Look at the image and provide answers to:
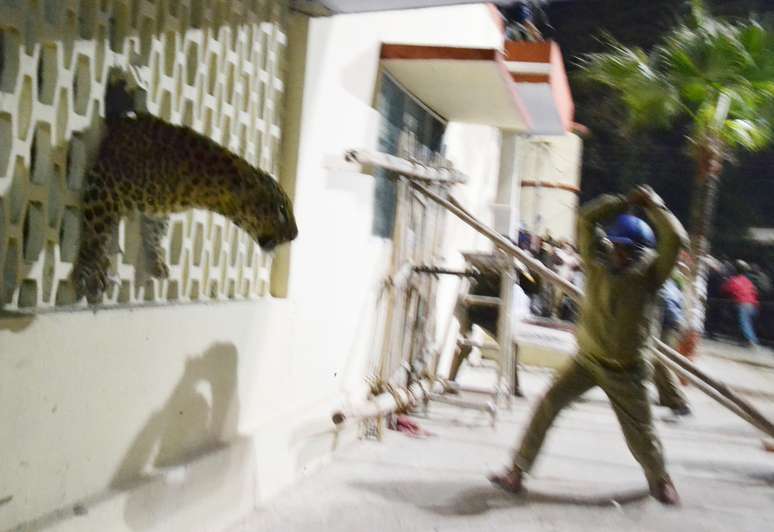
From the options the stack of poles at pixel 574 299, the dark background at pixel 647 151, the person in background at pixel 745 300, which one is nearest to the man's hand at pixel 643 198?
the stack of poles at pixel 574 299

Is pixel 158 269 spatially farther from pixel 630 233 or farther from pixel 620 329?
pixel 630 233

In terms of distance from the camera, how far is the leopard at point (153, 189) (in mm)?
2555

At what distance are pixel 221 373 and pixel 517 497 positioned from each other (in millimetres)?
2076

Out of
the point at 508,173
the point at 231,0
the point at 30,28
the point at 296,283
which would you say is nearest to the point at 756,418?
the point at 296,283

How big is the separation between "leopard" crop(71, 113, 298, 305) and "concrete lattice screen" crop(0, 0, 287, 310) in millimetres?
53

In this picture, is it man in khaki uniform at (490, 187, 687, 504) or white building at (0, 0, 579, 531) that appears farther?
man in khaki uniform at (490, 187, 687, 504)

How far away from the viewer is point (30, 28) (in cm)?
227

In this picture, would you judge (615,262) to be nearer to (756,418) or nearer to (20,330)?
(756,418)

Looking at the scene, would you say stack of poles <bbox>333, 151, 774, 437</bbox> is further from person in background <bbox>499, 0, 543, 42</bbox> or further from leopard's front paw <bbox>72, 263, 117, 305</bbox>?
person in background <bbox>499, 0, 543, 42</bbox>

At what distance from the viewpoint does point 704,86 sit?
10.1 m

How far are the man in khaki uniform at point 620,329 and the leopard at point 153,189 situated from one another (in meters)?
2.13

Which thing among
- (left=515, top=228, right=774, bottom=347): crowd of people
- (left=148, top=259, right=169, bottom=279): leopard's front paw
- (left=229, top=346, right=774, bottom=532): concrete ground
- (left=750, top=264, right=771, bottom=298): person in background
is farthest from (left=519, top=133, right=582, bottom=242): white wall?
(left=148, top=259, right=169, bottom=279): leopard's front paw

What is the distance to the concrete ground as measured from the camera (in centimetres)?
380

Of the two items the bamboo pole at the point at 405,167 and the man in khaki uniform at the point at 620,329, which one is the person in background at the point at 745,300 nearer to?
the bamboo pole at the point at 405,167
